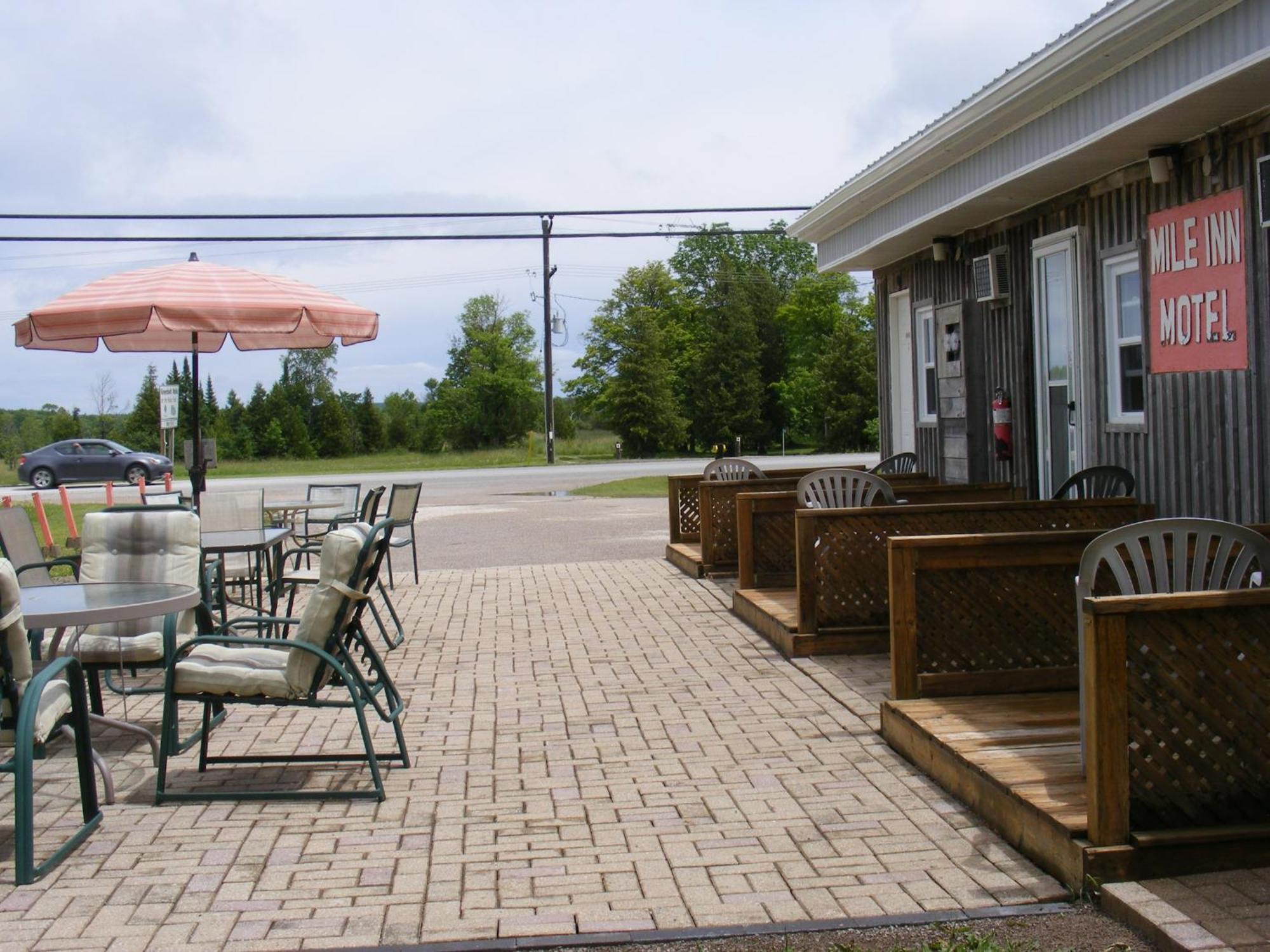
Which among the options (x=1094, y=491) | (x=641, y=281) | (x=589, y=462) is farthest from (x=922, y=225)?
(x=641, y=281)

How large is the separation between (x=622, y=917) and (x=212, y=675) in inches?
85.7

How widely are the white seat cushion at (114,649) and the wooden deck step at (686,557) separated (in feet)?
18.8

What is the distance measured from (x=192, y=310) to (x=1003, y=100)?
5.43 metres

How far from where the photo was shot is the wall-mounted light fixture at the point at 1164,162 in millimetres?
7473

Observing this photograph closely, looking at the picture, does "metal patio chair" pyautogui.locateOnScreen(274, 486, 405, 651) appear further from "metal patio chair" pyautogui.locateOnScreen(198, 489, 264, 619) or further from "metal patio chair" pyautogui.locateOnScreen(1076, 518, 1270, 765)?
"metal patio chair" pyautogui.locateOnScreen(1076, 518, 1270, 765)

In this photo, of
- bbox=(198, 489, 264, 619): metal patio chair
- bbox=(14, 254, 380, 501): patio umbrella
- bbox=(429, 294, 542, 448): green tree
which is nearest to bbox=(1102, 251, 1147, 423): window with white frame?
bbox=(14, 254, 380, 501): patio umbrella

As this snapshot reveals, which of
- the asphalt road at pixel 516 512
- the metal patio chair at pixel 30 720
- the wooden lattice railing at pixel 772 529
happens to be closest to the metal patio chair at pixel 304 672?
the metal patio chair at pixel 30 720

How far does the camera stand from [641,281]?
197ft

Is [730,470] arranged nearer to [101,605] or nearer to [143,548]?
[143,548]

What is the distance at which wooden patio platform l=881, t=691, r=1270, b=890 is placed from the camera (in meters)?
3.69

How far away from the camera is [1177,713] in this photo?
3.76 metres

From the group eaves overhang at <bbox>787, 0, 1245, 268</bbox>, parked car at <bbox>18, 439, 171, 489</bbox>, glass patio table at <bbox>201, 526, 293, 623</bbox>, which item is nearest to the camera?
eaves overhang at <bbox>787, 0, 1245, 268</bbox>

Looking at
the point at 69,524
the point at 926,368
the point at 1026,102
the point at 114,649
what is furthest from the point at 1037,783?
the point at 69,524

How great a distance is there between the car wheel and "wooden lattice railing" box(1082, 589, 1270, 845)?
116 ft
